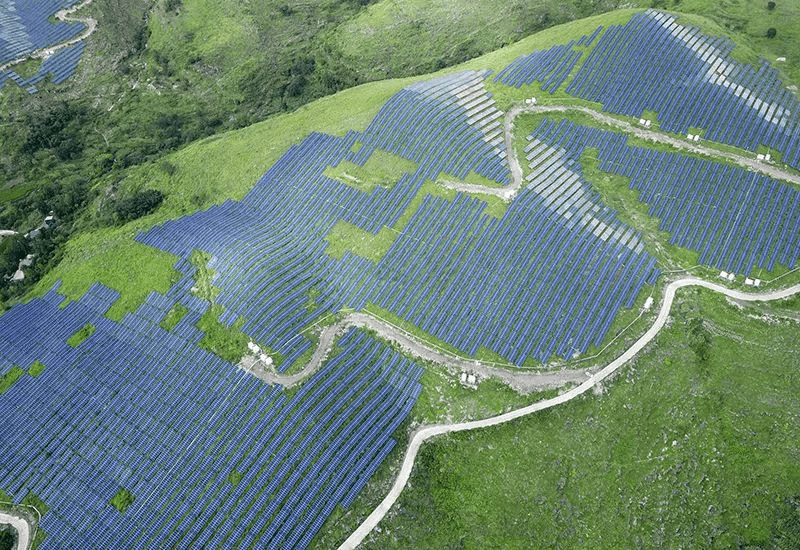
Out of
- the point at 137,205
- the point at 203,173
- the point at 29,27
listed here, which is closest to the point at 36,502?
the point at 137,205

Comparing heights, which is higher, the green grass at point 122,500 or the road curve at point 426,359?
the road curve at point 426,359

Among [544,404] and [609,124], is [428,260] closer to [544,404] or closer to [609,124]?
[544,404]

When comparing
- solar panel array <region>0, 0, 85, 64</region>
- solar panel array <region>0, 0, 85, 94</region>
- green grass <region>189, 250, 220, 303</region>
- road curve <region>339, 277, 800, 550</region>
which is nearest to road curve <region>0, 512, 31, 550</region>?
green grass <region>189, 250, 220, 303</region>

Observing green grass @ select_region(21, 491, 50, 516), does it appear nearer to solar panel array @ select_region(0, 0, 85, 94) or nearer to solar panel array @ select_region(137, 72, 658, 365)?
solar panel array @ select_region(137, 72, 658, 365)

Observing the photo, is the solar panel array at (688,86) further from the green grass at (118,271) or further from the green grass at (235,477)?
the green grass at (235,477)

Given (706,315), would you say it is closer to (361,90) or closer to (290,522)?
(290,522)

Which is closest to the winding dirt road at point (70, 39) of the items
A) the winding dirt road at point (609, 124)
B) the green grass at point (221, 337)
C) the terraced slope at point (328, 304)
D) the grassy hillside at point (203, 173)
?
the grassy hillside at point (203, 173)
